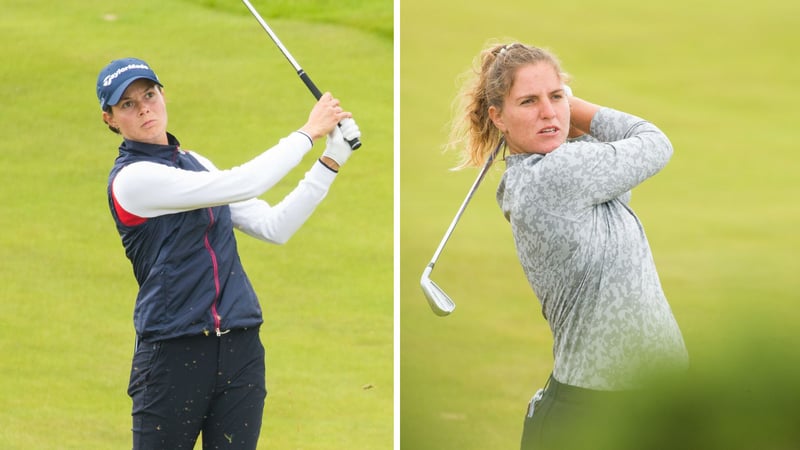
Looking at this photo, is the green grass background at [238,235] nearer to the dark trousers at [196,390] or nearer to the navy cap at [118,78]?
the dark trousers at [196,390]

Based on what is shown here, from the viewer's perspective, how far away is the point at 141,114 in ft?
5.93

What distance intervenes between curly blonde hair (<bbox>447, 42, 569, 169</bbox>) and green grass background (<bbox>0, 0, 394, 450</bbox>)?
66.5 inches

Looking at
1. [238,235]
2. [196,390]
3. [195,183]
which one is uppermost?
[195,183]

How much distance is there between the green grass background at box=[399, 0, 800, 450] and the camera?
4.00 m

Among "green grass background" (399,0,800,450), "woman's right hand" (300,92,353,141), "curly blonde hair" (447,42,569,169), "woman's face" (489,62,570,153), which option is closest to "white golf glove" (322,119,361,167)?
"woman's right hand" (300,92,353,141)

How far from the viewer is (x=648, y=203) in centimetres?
475

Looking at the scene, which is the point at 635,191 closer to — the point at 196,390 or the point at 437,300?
the point at 437,300

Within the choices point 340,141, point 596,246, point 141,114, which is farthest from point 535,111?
Answer: point 141,114

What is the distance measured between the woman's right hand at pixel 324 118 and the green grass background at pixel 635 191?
1805mm

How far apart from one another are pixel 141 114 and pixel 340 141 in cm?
30

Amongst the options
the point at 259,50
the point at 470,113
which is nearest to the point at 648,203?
the point at 259,50

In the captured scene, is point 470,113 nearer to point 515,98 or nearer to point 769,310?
point 515,98

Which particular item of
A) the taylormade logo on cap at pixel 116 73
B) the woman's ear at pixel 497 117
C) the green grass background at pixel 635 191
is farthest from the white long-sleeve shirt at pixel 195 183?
the green grass background at pixel 635 191

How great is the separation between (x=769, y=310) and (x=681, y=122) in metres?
4.47
